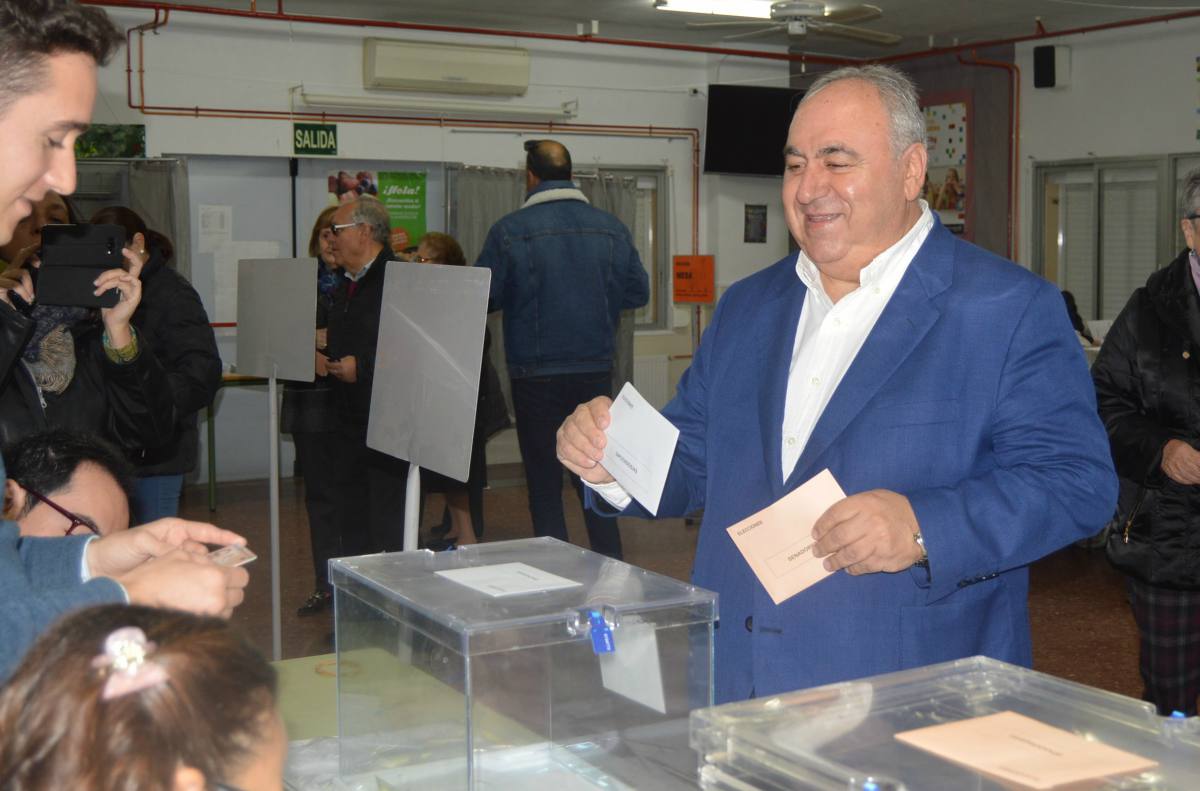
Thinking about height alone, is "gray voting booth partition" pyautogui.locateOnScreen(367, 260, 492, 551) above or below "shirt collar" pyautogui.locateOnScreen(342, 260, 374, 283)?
below

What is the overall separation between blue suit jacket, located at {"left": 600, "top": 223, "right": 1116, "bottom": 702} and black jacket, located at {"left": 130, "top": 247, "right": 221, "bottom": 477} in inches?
93.5

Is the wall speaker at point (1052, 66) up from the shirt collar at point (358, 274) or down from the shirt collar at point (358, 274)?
up

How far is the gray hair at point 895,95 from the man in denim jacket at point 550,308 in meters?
3.44

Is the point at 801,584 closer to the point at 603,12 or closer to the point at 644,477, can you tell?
the point at 644,477

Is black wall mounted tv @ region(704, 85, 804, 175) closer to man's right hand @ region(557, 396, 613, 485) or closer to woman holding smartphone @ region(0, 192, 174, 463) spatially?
woman holding smartphone @ region(0, 192, 174, 463)

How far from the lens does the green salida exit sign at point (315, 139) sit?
829cm

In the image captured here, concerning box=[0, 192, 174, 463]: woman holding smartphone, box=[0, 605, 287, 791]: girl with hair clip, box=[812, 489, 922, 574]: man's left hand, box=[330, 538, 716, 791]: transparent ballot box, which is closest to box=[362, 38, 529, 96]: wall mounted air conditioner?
box=[0, 192, 174, 463]: woman holding smartphone

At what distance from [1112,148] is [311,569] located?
6.16 m

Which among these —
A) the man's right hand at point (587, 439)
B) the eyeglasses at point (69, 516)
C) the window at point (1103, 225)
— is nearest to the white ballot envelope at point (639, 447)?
the man's right hand at point (587, 439)

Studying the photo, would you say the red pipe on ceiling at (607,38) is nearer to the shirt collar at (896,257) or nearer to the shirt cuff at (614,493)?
the shirt cuff at (614,493)

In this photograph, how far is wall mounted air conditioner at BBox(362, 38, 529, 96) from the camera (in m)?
8.32

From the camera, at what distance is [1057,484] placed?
1756mm

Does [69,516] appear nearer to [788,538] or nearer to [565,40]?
[788,538]

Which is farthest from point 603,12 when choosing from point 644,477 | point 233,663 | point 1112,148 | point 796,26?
point 233,663
